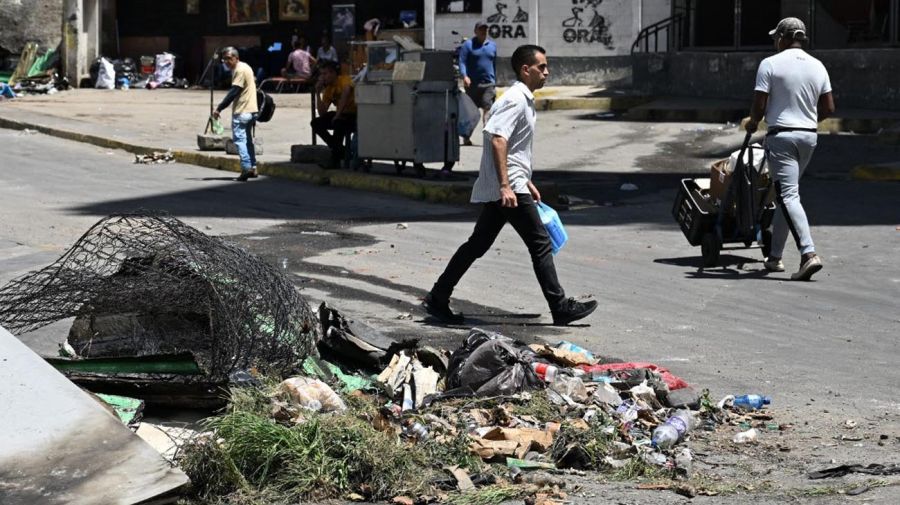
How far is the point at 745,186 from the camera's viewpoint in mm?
10781

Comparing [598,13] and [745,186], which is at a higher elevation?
[598,13]

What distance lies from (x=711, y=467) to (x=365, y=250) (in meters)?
6.28

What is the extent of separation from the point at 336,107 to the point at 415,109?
1.60 m

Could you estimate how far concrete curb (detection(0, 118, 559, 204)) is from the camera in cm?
1570

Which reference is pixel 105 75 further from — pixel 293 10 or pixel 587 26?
pixel 587 26

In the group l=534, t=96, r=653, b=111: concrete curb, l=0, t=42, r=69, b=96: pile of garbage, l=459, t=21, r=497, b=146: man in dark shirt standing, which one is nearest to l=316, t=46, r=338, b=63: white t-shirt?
l=0, t=42, r=69, b=96: pile of garbage

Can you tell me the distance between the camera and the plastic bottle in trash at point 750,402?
682 centimetres

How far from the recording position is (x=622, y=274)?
35.5 feet

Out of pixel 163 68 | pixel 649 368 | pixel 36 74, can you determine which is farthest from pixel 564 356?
pixel 163 68

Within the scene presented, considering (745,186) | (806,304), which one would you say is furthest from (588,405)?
(745,186)

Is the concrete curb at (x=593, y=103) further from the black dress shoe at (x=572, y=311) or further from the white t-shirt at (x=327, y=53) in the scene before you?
the black dress shoe at (x=572, y=311)

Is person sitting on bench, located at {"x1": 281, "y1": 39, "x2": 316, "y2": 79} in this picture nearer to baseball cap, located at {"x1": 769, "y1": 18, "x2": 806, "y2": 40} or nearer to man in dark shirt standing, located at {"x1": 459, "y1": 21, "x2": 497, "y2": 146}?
man in dark shirt standing, located at {"x1": 459, "y1": 21, "x2": 497, "y2": 146}

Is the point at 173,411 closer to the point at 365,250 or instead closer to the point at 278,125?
the point at 365,250

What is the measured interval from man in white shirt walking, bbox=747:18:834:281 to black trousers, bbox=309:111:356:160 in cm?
824
